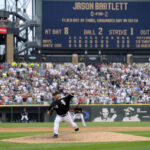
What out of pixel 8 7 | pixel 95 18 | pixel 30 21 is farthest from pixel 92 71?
pixel 8 7

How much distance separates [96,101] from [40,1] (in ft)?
31.2

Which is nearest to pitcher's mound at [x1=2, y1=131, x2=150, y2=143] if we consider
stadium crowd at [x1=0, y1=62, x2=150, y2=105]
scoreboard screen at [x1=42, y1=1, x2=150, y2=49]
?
stadium crowd at [x1=0, y1=62, x2=150, y2=105]

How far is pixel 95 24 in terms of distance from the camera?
106ft

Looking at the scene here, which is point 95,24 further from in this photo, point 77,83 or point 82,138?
point 82,138

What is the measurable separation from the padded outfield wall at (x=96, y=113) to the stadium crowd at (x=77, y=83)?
372 mm

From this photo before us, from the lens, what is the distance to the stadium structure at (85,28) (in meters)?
32.0

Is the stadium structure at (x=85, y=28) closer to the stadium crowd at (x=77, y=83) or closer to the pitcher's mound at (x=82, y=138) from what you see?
the stadium crowd at (x=77, y=83)

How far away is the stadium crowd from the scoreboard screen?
1.96 metres

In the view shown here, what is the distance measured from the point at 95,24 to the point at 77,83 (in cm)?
531

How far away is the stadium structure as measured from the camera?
3195 cm

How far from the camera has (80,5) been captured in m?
32.0

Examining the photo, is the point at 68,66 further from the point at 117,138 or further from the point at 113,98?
the point at 117,138

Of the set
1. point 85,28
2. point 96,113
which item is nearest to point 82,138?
point 96,113

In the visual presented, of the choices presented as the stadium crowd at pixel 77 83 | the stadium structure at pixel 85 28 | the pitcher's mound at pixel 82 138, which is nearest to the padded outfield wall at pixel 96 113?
the stadium crowd at pixel 77 83
